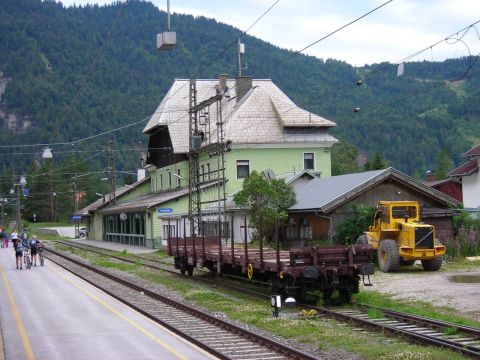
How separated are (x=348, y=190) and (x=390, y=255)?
6887 mm

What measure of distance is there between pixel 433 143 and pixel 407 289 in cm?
13434

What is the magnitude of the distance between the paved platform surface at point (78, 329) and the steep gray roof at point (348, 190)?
40.1 ft

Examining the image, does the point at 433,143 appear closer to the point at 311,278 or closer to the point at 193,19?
the point at 193,19

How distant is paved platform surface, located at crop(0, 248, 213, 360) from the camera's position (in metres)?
13.4

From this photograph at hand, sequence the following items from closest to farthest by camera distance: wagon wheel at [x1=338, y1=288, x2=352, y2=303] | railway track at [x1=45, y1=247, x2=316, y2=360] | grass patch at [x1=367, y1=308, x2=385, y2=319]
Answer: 1. railway track at [x1=45, y1=247, x2=316, y2=360]
2. grass patch at [x1=367, y1=308, x2=385, y2=319]
3. wagon wheel at [x1=338, y1=288, x2=352, y2=303]

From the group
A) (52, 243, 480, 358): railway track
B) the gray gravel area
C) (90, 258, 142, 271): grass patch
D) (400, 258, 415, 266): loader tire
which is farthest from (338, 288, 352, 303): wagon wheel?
(90, 258, 142, 271): grass patch

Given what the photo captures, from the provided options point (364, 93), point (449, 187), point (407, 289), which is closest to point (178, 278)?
point (407, 289)

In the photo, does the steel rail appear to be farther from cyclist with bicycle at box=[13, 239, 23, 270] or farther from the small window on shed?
the small window on shed

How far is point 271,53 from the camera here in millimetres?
144000

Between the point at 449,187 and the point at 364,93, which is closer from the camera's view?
the point at 449,187

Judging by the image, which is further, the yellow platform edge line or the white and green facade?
the white and green facade

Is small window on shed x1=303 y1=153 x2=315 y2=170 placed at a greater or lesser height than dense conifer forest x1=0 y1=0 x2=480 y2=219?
lesser

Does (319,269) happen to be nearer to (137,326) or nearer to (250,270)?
(250,270)

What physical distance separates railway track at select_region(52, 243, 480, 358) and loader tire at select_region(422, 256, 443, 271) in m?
9.85
